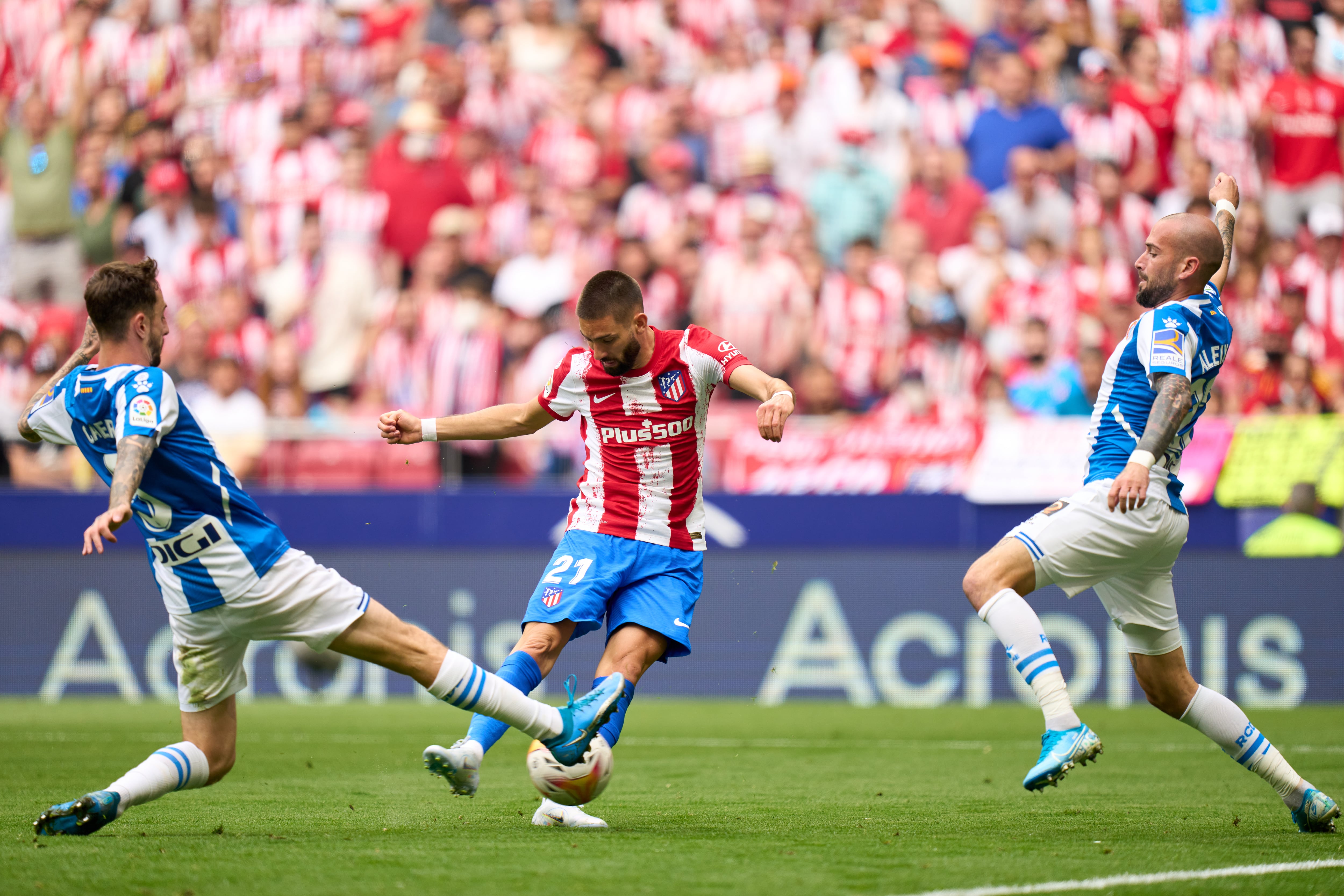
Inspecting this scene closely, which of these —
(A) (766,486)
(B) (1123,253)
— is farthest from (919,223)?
(A) (766,486)

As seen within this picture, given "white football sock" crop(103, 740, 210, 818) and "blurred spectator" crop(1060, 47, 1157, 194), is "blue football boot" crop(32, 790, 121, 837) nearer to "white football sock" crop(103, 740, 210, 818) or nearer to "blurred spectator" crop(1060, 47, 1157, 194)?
"white football sock" crop(103, 740, 210, 818)

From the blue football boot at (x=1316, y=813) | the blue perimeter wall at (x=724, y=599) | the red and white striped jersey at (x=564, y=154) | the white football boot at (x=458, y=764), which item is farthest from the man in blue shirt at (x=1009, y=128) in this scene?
the white football boot at (x=458, y=764)

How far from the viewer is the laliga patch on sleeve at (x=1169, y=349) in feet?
18.6

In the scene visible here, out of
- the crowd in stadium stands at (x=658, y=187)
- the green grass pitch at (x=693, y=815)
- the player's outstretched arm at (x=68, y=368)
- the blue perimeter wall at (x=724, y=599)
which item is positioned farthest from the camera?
the crowd in stadium stands at (x=658, y=187)

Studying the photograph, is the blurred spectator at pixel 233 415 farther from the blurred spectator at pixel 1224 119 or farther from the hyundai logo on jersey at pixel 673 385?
the blurred spectator at pixel 1224 119

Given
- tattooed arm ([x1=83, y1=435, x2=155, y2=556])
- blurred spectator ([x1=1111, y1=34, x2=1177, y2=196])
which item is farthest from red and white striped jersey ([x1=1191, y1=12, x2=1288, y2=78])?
tattooed arm ([x1=83, y1=435, x2=155, y2=556])

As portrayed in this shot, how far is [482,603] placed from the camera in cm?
1340

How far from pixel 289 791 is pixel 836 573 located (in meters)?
6.85

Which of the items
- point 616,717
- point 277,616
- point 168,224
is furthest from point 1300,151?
point 277,616

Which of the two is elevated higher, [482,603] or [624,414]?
[624,414]

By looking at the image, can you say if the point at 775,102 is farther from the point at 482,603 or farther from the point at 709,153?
the point at 482,603

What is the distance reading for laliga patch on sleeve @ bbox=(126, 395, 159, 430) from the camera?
16.4 ft

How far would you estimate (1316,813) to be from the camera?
5.86m

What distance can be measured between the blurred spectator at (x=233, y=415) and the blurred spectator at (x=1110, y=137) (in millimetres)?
9184
